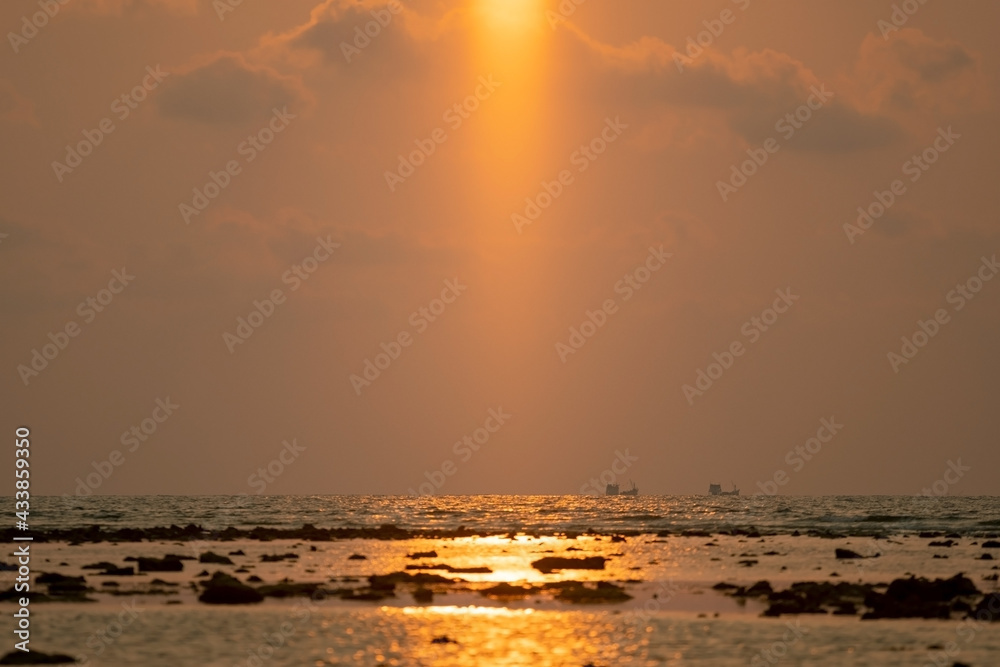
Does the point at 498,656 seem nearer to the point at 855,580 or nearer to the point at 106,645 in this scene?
the point at 106,645

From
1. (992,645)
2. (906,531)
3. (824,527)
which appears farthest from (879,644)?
(824,527)

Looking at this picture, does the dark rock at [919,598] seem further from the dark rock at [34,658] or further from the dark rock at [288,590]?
the dark rock at [34,658]

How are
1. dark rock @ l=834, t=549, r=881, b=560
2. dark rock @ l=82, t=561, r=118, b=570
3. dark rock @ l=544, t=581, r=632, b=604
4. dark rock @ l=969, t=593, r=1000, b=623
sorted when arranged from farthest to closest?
dark rock @ l=834, t=549, r=881, b=560
dark rock @ l=82, t=561, r=118, b=570
dark rock @ l=544, t=581, r=632, b=604
dark rock @ l=969, t=593, r=1000, b=623

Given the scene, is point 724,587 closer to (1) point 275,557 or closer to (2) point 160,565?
(2) point 160,565

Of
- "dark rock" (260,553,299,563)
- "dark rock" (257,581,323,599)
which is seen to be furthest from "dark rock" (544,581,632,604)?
"dark rock" (260,553,299,563)

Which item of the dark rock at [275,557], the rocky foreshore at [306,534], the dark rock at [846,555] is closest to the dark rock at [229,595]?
the dark rock at [275,557]

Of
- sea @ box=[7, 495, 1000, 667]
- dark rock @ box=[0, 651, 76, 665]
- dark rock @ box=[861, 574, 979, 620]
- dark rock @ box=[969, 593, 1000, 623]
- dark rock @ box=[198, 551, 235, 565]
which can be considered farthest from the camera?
dark rock @ box=[198, 551, 235, 565]

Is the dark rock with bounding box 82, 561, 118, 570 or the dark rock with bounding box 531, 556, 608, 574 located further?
the dark rock with bounding box 531, 556, 608, 574

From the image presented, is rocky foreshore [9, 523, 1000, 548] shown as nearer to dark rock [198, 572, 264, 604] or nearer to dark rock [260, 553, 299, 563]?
dark rock [260, 553, 299, 563]

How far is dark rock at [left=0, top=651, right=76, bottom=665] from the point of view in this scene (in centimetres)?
3428

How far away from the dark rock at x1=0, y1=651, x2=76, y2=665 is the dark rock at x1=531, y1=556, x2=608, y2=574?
117ft

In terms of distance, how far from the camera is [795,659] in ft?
119

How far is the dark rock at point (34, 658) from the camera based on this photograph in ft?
112

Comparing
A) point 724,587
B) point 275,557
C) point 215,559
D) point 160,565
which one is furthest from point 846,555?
point 160,565
